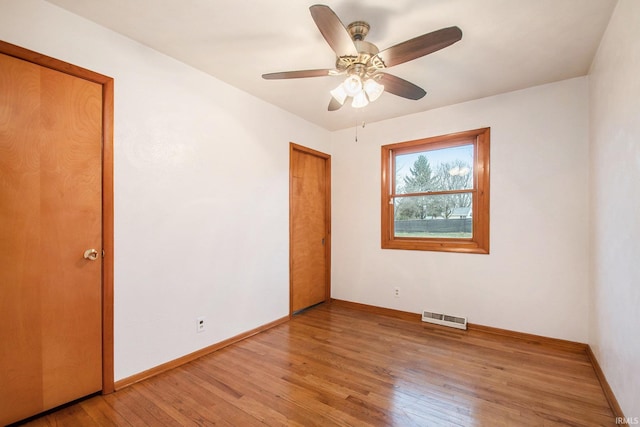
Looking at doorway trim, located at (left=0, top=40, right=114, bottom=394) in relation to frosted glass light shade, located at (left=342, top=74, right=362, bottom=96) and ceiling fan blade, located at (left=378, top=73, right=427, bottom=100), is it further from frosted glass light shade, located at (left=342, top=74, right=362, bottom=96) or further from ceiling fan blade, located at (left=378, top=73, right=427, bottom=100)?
ceiling fan blade, located at (left=378, top=73, right=427, bottom=100)

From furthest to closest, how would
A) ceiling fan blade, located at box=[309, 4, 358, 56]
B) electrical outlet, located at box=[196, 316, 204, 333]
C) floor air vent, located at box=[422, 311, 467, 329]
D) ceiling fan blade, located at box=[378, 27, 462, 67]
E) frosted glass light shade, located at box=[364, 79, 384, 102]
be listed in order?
1. floor air vent, located at box=[422, 311, 467, 329]
2. electrical outlet, located at box=[196, 316, 204, 333]
3. frosted glass light shade, located at box=[364, 79, 384, 102]
4. ceiling fan blade, located at box=[378, 27, 462, 67]
5. ceiling fan blade, located at box=[309, 4, 358, 56]

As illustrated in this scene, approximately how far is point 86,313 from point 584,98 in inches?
176

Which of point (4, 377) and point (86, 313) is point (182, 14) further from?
point (4, 377)

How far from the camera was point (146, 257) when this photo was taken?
222cm

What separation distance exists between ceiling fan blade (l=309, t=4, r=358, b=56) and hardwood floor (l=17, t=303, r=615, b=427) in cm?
225

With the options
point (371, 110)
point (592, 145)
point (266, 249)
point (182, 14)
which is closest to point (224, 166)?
point (266, 249)

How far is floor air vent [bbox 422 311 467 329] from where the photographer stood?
321 centimetres

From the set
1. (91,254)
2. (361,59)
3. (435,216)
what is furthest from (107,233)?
(435,216)

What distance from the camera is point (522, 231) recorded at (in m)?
2.93

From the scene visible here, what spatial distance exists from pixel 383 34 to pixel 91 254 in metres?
2.55

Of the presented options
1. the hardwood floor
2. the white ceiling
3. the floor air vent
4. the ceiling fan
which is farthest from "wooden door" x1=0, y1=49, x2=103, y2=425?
the floor air vent

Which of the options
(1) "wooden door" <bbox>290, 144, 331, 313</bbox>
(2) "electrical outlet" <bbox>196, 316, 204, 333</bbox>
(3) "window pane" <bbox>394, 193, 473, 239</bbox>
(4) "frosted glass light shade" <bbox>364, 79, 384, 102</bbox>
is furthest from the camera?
(1) "wooden door" <bbox>290, 144, 331, 313</bbox>

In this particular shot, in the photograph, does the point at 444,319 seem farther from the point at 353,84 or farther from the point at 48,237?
the point at 48,237

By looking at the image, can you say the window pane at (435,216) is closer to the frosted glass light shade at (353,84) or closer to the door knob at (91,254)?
the frosted glass light shade at (353,84)
